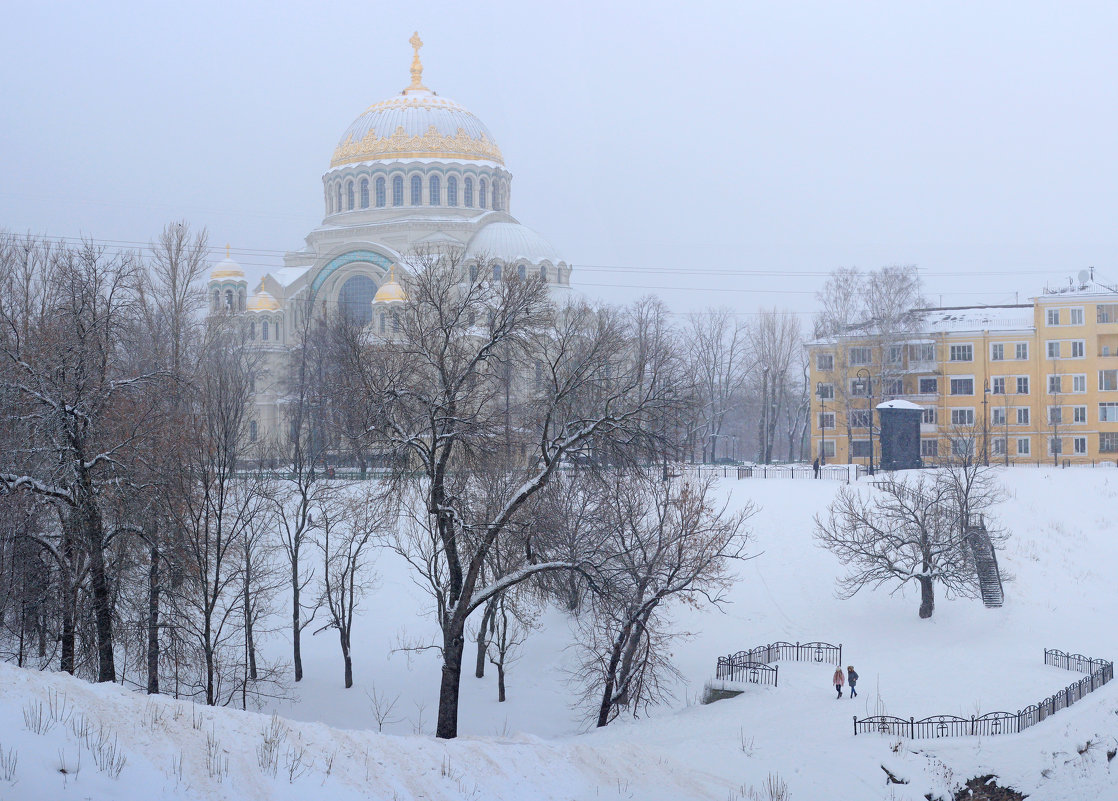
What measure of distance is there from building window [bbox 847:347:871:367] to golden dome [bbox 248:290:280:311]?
3263cm

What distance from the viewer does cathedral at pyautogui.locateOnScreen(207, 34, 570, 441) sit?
61.1 m

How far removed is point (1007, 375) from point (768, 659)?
3019 cm

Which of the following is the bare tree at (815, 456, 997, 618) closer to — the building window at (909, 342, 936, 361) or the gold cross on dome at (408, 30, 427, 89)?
the building window at (909, 342, 936, 361)

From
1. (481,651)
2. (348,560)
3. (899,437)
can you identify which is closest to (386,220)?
(899,437)

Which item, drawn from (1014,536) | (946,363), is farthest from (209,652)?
(946,363)

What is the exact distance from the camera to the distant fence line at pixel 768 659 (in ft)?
70.0

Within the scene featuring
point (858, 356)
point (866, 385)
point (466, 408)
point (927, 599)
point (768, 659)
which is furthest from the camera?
point (866, 385)

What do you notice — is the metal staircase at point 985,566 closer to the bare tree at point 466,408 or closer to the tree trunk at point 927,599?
the tree trunk at point 927,599

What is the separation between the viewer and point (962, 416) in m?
48.4

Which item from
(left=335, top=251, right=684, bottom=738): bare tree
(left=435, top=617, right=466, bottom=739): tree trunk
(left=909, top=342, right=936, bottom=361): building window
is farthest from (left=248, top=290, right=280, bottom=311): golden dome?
(left=435, top=617, right=466, bottom=739): tree trunk

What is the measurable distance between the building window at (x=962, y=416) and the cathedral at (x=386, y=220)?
72.9 feet

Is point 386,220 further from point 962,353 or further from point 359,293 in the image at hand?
point 962,353

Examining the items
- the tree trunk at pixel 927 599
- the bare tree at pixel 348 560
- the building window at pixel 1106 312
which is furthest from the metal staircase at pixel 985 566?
the building window at pixel 1106 312

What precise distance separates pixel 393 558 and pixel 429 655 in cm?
571
